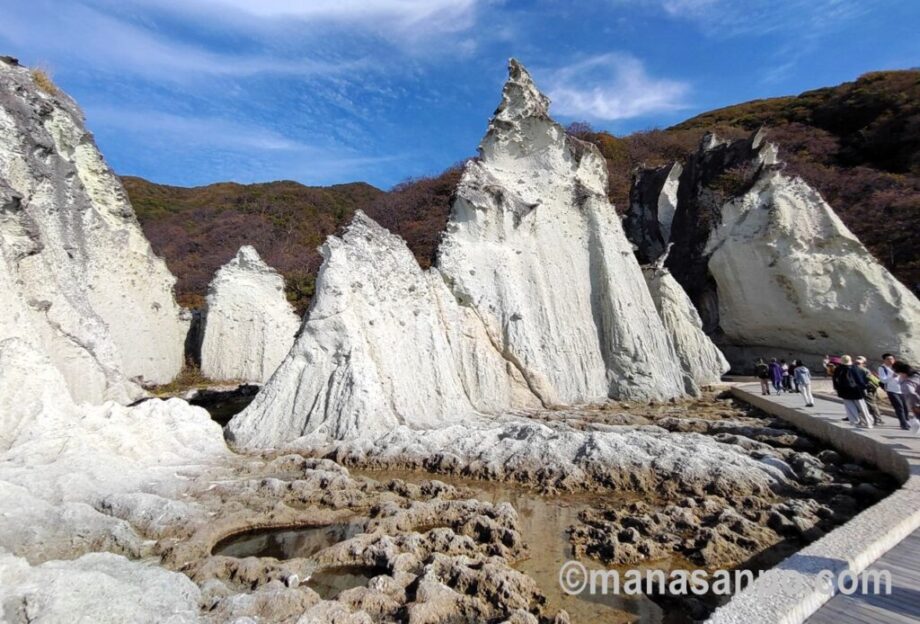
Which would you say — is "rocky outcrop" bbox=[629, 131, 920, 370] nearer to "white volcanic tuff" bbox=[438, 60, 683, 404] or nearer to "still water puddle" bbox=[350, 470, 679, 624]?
"white volcanic tuff" bbox=[438, 60, 683, 404]

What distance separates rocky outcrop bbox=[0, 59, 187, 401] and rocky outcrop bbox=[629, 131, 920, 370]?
21.6m

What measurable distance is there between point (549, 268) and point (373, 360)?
675 centimetres

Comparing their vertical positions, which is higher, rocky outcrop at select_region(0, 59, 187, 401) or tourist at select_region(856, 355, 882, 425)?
rocky outcrop at select_region(0, 59, 187, 401)

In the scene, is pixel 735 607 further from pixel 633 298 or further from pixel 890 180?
pixel 890 180

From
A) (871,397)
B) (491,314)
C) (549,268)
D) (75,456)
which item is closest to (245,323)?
(491,314)

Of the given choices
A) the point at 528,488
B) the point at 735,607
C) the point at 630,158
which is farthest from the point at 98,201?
the point at 630,158

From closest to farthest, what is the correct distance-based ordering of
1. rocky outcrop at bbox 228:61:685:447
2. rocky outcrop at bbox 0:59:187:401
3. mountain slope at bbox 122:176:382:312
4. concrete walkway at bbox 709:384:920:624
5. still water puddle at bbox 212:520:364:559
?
concrete walkway at bbox 709:384:920:624
still water puddle at bbox 212:520:364:559
rocky outcrop at bbox 228:61:685:447
rocky outcrop at bbox 0:59:187:401
mountain slope at bbox 122:176:382:312

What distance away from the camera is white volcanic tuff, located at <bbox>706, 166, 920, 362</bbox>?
16.8m

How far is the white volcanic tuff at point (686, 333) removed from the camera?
1673 cm

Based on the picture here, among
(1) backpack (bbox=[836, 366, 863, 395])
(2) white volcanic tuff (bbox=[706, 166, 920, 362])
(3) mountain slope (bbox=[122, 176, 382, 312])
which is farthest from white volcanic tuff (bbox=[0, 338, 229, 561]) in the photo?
(2) white volcanic tuff (bbox=[706, 166, 920, 362])

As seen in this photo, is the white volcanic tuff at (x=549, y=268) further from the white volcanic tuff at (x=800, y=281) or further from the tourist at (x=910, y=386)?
the white volcanic tuff at (x=800, y=281)

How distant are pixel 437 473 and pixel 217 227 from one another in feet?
145

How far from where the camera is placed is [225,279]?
2016cm

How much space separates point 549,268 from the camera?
1483 cm
